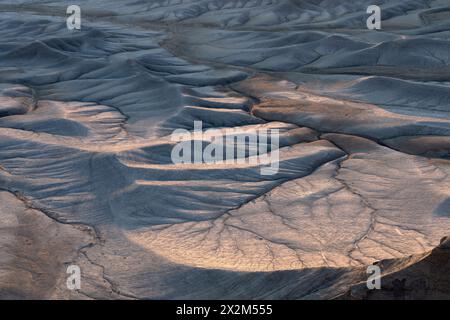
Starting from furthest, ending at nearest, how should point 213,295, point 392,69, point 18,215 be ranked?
point 392,69, point 18,215, point 213,295

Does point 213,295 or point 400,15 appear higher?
point 400,15

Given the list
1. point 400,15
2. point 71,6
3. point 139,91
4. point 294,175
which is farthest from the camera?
point 71,6

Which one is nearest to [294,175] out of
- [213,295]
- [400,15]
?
[213,295]

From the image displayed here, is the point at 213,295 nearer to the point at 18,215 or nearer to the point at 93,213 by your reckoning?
the point at 93,213

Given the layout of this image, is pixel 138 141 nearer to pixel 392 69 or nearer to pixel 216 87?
pixel 216 87

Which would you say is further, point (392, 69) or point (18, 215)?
point (392, 69)

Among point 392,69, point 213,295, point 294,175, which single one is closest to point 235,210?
point 294,175
